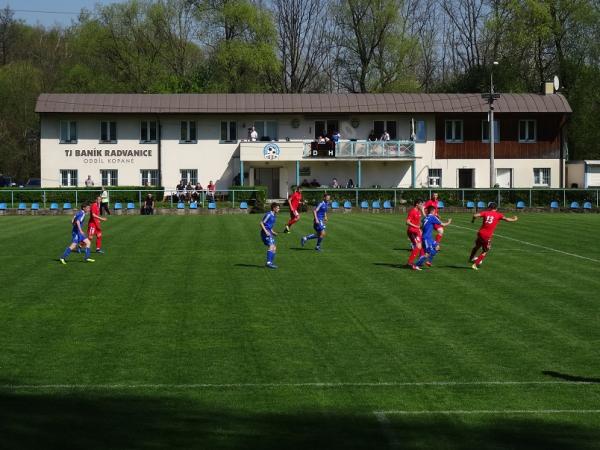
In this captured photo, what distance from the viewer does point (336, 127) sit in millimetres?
65500

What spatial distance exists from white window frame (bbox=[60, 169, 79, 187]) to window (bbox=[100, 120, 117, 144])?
295 centimetres

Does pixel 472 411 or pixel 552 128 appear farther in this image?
pixel 552 128

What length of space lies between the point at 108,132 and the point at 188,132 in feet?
17.8

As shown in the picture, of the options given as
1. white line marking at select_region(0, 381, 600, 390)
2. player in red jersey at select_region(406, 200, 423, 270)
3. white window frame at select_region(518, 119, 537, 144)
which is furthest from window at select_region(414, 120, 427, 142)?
white line marking at select_region(0, 381, 600, 390)

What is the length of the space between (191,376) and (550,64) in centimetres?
7174

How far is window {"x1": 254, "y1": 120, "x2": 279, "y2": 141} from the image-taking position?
213 ft

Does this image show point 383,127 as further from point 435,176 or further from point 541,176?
point 541,176

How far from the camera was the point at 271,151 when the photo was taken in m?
62.3

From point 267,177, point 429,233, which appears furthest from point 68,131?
point 429,233

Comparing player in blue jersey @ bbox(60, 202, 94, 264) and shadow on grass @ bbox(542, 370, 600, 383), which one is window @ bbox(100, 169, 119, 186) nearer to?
player in blue jersey @ bbox(60, 202, 94, 264)

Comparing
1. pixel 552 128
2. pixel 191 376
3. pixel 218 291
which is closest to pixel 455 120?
pixel 552 128

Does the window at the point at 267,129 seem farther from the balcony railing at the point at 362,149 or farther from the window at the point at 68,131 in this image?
the window at the point at 68,131

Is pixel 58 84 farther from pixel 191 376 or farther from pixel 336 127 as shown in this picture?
pixel 191 376

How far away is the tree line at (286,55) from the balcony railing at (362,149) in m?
17.8
